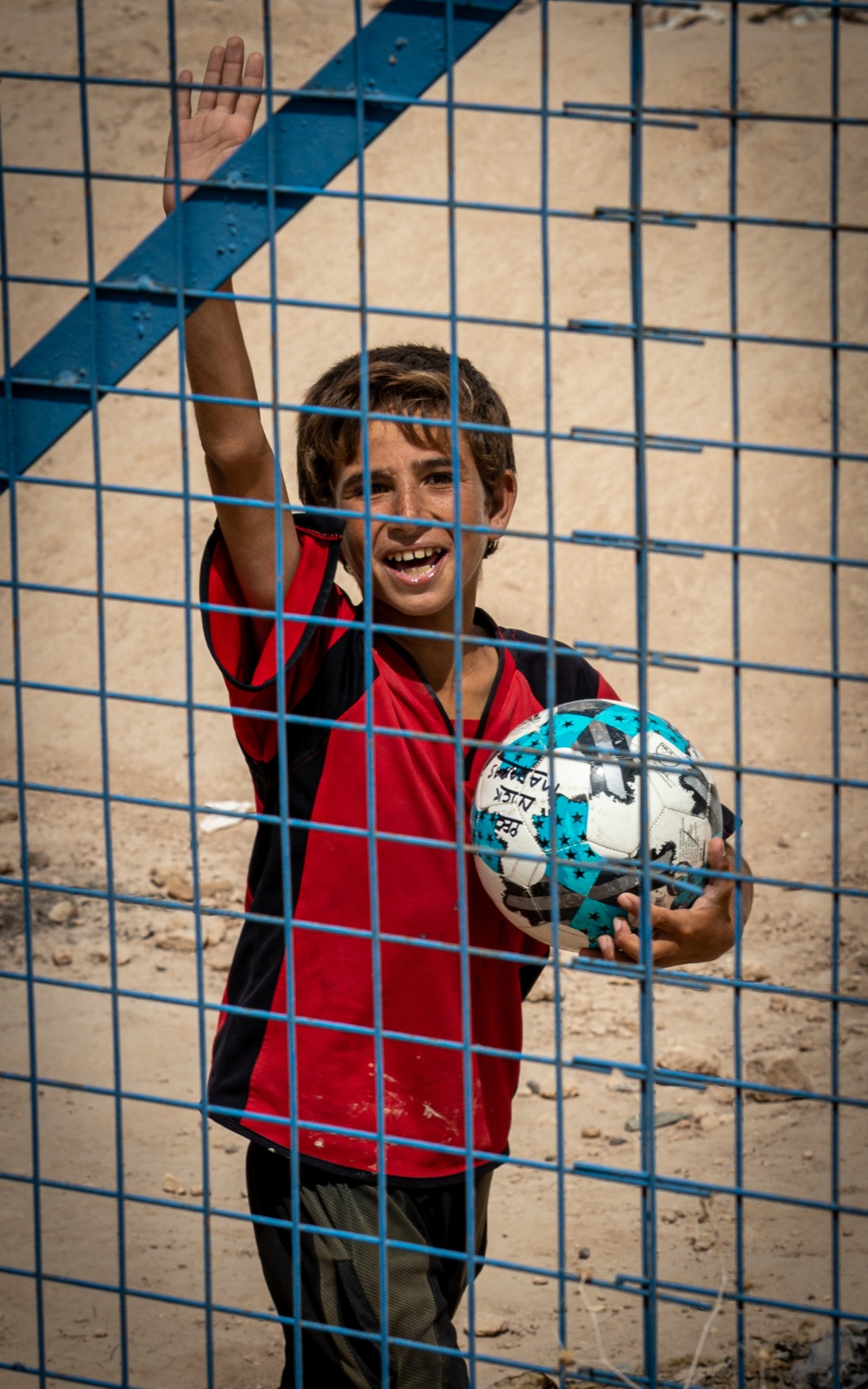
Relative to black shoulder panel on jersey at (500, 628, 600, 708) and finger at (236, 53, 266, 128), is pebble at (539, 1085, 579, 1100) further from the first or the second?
finger at (236, 53, 266, 128)

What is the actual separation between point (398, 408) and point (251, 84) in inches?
27.3

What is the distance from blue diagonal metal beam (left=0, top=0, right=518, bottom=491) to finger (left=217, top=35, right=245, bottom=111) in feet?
0.30

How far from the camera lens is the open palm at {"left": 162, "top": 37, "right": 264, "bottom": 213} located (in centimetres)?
170

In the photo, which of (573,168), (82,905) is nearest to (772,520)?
(573,168)

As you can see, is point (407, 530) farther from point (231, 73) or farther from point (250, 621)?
point (231, 73)

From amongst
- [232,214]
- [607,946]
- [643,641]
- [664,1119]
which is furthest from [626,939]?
[664,1119]

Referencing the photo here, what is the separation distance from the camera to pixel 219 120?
1697 millimetres

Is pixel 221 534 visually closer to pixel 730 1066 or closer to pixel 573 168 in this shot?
pixel 730 1066

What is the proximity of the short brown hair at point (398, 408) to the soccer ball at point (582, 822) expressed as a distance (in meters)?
0.51

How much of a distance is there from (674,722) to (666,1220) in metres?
2.51

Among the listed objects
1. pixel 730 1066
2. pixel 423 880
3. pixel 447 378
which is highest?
pixel 447 378

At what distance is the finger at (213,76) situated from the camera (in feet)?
5.57

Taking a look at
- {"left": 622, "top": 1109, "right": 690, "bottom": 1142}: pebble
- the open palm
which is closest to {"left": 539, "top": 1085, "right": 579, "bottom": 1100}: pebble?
{"left": 622, "top": 1109, "right": 690, "bottom": 1142}: pebble

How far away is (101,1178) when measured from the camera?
3564mm
